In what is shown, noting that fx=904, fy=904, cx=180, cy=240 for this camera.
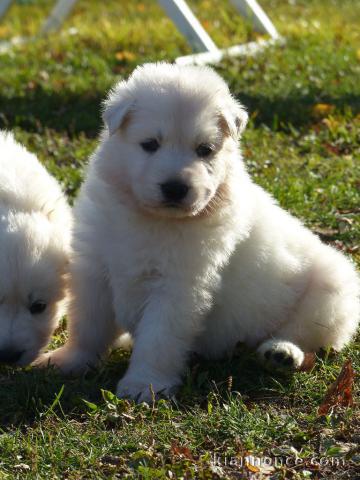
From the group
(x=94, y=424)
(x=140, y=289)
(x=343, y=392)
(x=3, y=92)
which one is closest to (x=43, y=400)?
(x=94, y=424)

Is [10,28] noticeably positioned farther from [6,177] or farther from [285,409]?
[285,409]

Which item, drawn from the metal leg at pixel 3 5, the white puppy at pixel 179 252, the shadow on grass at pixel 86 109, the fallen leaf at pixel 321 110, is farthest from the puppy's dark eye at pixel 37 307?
the metal leg at pixel 3 5

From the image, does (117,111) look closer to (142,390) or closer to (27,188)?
(27,188)

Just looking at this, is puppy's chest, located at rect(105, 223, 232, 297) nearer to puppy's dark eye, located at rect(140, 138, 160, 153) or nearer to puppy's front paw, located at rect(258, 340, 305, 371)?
puppy's dark eye, located at rect(140, 138, 160, 153)

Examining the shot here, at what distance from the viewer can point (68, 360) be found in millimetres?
4523

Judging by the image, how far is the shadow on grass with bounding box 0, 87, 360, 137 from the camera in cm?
792

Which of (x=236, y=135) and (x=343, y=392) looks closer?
(x=343, y=392)

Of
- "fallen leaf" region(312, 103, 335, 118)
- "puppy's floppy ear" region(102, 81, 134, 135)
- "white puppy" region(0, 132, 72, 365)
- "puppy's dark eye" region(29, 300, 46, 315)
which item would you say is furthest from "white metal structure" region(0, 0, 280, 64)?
"puppy's dark eye" region(29, 300, 46, 315)

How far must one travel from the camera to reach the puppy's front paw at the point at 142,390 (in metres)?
4.06

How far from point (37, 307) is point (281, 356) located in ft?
4.10

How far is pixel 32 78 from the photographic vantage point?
29.9 ft

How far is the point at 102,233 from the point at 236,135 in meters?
0.80

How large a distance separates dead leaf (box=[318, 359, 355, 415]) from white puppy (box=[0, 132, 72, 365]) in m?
1.47

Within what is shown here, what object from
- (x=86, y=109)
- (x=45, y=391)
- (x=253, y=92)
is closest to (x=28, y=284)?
(x=45, y=391)
